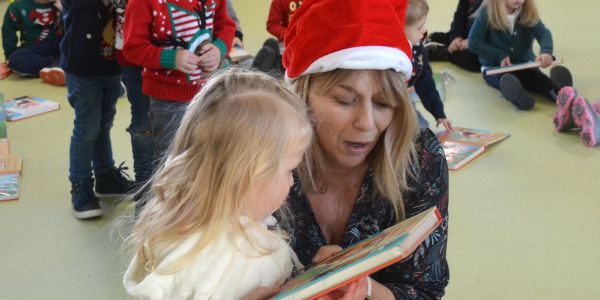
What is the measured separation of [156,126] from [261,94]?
1229 millimetres

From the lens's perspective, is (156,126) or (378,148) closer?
(378,148)

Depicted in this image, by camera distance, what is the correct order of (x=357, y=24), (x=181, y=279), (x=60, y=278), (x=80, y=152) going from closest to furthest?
1. (x=181, y=279)
2. (x=357, y=24)
3. (x=60, y=278)
4. (x=80, y=152)

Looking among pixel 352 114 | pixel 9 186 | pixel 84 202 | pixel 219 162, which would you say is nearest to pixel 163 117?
pixel 84 202

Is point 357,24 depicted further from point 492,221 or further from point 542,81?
point 542,81

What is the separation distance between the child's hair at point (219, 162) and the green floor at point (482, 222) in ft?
3.57

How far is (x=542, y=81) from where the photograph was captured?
3.54 metres

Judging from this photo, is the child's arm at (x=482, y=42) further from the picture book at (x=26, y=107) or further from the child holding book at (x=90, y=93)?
the picture book at (x=26, y=107)

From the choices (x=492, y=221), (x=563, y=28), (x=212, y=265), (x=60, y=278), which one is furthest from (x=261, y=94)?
(x=563, y=28)

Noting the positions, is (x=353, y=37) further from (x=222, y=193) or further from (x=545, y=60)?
(x=545, y=60)

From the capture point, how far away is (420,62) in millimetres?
2756

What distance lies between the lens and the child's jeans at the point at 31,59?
4.06m

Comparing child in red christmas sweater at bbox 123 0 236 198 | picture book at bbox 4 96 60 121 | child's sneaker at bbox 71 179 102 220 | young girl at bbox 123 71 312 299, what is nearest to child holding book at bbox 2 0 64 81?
picture book at bbox 4 96 60 121

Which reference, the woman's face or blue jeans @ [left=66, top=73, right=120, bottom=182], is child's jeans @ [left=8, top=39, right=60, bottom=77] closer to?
blue jeans @ [left=66, top=73, right=120, bottom=182]

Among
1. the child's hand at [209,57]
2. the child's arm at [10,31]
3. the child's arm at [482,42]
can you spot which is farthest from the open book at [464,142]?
the child's arm at [10,31]
